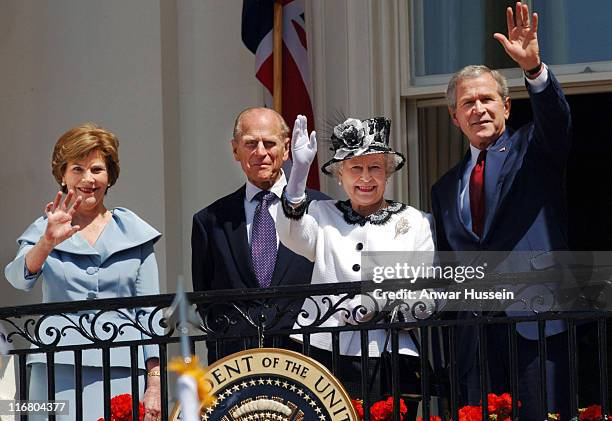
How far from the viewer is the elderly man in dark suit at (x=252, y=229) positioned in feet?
→ 19.9

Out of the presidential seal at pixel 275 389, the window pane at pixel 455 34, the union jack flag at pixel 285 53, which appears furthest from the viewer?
the union jack flag at pixel 285 53

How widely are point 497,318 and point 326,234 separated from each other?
2.58 feet

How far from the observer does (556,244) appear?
555 centimetres

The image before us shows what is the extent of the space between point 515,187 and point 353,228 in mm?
642

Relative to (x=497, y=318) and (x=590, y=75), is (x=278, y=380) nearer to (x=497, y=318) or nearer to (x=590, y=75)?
(x=497, y=318)

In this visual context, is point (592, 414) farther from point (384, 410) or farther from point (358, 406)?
point (358, 406)

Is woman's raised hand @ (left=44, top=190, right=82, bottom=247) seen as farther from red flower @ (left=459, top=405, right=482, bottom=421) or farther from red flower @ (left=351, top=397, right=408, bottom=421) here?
red flower @ (left=459, top=405, right=482, bottom=421)

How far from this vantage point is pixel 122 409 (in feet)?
18.2

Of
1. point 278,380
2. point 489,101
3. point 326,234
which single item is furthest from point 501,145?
point 278,380

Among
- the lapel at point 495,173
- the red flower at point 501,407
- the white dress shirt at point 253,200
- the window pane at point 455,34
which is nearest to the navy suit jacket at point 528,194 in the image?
the lapel at point 495,173

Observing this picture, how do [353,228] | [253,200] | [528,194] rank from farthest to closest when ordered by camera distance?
[253,200], [353,228], [528,194]

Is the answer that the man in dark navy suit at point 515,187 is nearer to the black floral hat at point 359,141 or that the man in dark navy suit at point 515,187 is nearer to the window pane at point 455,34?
the black floral hat at point 359,141
